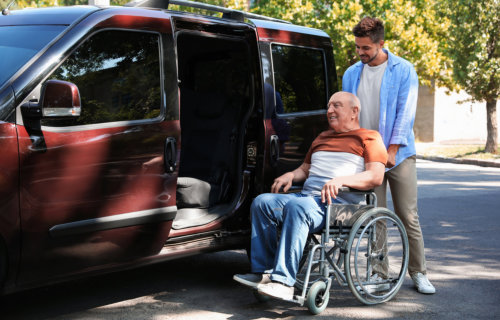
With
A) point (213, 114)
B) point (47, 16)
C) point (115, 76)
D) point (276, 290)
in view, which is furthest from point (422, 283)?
point (47, 16)

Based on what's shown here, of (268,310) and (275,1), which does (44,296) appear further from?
(275,1)

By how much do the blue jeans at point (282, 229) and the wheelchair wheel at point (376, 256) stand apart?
29 centimetres

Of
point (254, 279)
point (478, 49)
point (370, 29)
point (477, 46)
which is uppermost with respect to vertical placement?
point (477, 46)

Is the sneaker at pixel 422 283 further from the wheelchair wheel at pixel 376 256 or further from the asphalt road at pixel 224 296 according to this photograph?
the wheelchair wheel at pixel 376 256

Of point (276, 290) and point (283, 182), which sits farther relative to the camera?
point (283, 182)

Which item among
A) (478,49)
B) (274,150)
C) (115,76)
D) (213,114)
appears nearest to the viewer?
(115,76)

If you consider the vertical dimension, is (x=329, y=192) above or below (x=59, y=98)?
below

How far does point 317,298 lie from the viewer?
471cm

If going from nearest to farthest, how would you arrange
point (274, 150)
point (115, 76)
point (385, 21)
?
point (115, 76)
point (274, 150)
point (385, 21)

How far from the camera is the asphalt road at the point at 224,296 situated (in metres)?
4.75

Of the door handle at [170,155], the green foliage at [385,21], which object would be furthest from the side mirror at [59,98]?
the green foliage at [385,21]

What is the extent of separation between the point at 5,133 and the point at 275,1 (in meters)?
26.6

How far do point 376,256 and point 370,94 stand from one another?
4.09 feet

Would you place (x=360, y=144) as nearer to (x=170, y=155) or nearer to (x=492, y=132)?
(x=170, y=155)
